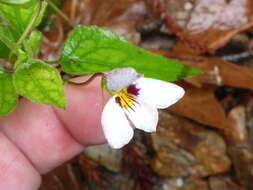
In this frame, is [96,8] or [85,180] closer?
[85,180]

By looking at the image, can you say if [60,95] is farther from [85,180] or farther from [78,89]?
[85,180]

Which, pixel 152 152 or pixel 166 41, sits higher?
pixel 166 41

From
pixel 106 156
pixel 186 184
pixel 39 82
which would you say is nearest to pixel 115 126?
pixel 39 82

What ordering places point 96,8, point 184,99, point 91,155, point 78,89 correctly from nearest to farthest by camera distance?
point 78,89 < point 184,99 < point 91,155 < point 96,8

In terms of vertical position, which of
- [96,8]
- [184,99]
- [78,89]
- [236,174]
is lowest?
[236,174]

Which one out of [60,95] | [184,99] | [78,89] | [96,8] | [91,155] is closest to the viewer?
[60,95]

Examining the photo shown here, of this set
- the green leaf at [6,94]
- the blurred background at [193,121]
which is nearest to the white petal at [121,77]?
the green leaf at [6,94]

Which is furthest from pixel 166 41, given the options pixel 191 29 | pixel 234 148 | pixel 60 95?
pixel 60 95

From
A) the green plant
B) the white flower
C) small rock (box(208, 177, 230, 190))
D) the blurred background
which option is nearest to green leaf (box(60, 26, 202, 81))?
the green plant
